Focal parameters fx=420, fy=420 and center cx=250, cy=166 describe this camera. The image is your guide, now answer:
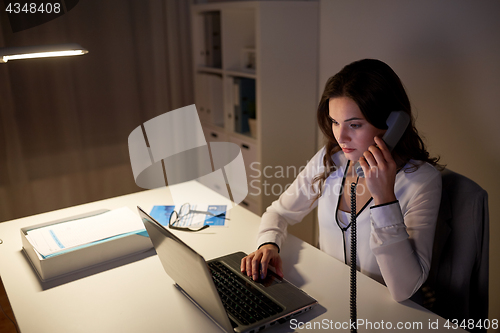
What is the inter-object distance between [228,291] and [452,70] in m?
1.41

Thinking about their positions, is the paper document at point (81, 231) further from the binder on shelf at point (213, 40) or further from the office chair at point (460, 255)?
the binder on shelf at point (213, 40)

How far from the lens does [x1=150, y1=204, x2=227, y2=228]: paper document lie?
63.8 inches

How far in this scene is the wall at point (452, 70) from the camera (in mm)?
1720

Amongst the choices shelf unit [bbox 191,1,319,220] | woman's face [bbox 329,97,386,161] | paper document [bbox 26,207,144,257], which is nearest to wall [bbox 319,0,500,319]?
shelf unit [bbox 191,1,319,220]

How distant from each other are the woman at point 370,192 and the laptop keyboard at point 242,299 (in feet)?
0.21

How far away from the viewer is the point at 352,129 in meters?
1.30

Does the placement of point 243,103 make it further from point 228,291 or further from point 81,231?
point 228,291

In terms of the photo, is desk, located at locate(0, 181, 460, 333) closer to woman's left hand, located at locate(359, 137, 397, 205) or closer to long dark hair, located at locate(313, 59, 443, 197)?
woman's left hand, located at locate(359, 137, 397, 205)

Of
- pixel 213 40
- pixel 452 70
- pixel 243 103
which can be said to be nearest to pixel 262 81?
pixel 243 103

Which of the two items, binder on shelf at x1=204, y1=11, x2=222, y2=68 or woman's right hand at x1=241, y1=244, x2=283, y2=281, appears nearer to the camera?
woman's right hand at x1=241, y1=244, x2=283, y2=281

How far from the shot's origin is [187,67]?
9.96ft

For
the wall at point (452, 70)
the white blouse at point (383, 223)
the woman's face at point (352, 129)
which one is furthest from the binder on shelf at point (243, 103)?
the woman's face at point (352, 129)

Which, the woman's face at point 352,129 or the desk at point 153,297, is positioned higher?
the woman's face at point 352,129

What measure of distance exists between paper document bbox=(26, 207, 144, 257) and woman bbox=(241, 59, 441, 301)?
49 cm
